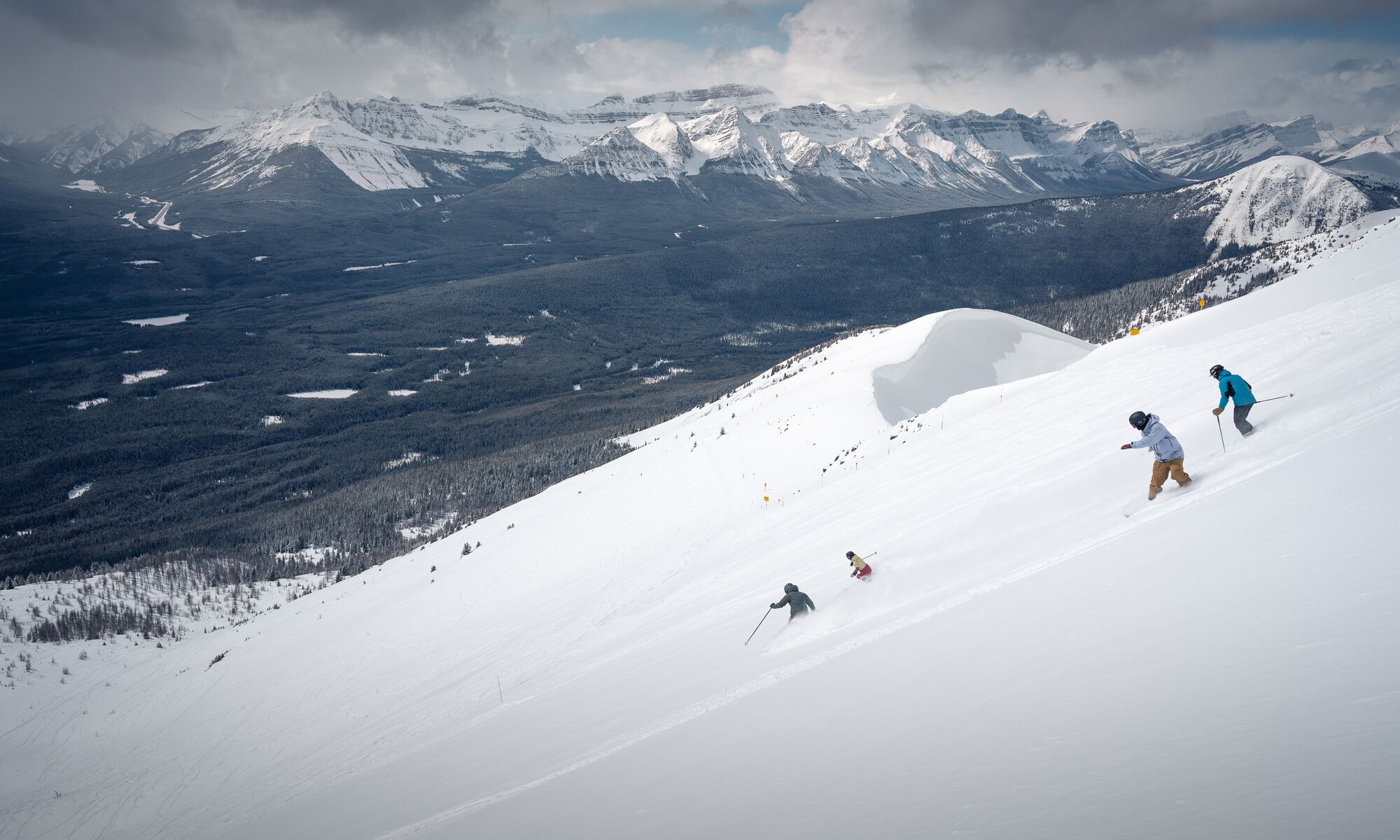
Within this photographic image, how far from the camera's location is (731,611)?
44.7 feet

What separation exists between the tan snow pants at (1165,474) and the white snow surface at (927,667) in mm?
466

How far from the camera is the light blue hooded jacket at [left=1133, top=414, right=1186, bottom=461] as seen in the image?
961 cm

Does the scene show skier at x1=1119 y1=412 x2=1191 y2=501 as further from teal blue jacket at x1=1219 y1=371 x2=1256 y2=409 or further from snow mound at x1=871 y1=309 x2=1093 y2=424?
snow mound at x1=871 y1=309 x2=1093 y2=424

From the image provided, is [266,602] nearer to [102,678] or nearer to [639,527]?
[102,678]

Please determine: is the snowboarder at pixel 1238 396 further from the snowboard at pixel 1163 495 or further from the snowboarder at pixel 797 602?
the snowboarder at pixel 797 602

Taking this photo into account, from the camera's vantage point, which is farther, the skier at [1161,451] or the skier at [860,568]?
the skier at [860,568]

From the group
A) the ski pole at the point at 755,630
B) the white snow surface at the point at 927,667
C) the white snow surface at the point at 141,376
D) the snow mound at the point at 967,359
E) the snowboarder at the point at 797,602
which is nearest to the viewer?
the white snow surface at the point at 927,667

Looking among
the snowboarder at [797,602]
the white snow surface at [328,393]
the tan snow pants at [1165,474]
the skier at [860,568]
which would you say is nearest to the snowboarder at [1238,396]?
the tan snow pants at [1165,474]

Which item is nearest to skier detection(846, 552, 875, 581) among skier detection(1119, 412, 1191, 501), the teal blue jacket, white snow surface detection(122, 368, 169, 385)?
skier detection(1119, 412, 1191, 501)

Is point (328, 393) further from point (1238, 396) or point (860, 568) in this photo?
point (1238, 396)

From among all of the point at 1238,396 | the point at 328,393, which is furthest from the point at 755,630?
the point at 328,393

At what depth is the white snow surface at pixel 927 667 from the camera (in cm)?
436

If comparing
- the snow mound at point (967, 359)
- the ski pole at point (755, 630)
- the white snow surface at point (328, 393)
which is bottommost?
the ski pole at point (755, 630)

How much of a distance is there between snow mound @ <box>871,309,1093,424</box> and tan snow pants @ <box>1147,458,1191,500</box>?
30.4 metres
